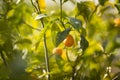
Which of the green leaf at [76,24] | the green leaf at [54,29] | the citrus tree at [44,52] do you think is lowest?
the citrus tree at [44,52]

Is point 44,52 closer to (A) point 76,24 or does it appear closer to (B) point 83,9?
(B) point 83,9

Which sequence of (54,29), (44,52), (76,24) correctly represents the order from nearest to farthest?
(76,24) < (54,29) < (44,52)

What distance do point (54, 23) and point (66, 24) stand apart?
0.03m

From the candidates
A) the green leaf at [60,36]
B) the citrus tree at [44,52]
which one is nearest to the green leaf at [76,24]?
the green leaf at [60,36]

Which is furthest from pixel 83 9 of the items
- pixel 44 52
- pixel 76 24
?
pixel 76 24

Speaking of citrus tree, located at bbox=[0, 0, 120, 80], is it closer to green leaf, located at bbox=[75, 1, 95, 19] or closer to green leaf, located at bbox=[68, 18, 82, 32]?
green leaf, located at bbox=[75, 1, 95, 19]

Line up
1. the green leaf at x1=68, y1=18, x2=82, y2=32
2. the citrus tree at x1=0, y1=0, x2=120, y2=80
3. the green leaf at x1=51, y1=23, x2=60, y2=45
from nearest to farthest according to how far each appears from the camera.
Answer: the green leaf at x1=68, y1=18, x2=82, y2=32
the green leaf at x1=51, y1=23, x2=60, y2=45
the citrus tree at x1=0, y1=0, x2=120, y2=80

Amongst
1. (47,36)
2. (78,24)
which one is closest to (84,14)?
(47,36)

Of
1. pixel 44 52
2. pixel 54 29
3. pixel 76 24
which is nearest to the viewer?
pixel 76 24

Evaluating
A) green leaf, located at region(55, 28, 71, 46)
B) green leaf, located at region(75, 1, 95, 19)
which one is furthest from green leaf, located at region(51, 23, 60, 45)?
green leaf, located at region(75, 1, 95, 19)

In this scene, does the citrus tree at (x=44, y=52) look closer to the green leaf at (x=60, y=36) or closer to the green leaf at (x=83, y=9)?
the green leaf at (x=83, y=9)

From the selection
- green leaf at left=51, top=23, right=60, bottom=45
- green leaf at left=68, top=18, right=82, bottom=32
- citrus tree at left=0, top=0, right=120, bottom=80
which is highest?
green leaf at left=68, top=18, right=82, bottom=32

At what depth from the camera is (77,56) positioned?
1.02 metres

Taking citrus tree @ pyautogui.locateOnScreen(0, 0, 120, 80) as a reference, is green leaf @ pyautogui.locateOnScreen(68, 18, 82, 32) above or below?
above
